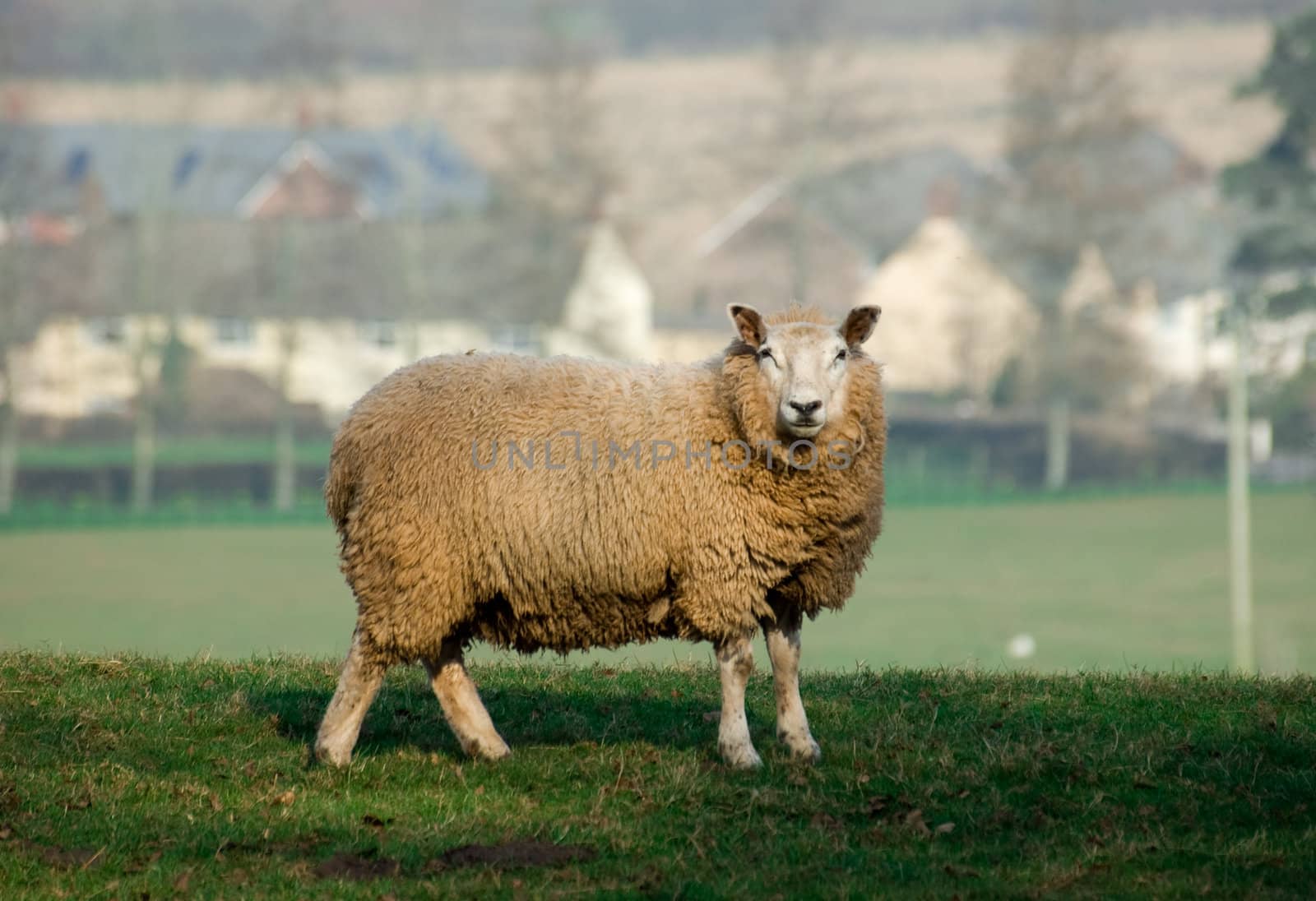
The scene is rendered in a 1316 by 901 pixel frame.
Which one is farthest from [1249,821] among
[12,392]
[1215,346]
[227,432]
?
[1215,346]

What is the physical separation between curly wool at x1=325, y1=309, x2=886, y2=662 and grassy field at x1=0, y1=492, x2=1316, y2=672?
24.8 m

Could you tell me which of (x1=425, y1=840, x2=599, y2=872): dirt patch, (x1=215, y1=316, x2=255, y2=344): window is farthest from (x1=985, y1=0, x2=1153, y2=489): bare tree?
(x1=425, y1=840, x2=599, y2=872): dirt patch

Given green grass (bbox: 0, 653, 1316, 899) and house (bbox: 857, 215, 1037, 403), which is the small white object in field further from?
green grass (bbox: 0, 653, 1316, 899)

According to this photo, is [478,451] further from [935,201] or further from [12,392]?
[935,201]

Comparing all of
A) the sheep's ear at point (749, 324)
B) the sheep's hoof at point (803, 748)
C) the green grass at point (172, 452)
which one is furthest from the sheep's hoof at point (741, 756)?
the green grass at point (172, 452)

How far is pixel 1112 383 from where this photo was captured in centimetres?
6625

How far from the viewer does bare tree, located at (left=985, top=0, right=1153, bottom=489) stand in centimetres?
6538

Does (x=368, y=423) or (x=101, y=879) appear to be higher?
(x=368, y=423)

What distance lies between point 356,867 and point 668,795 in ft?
5.04

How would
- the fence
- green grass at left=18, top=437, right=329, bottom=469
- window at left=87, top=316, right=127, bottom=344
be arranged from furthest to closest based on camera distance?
window at left=87, top=316, right=127, bottom=344
green grass at left=18, top=437, right=329, bottom=469
the fence

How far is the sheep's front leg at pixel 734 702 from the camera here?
8.33 metres

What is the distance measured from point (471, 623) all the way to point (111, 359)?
198 ft

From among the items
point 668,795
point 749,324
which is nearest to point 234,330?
point 749,324

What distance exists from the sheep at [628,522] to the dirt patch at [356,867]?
1.35 m
